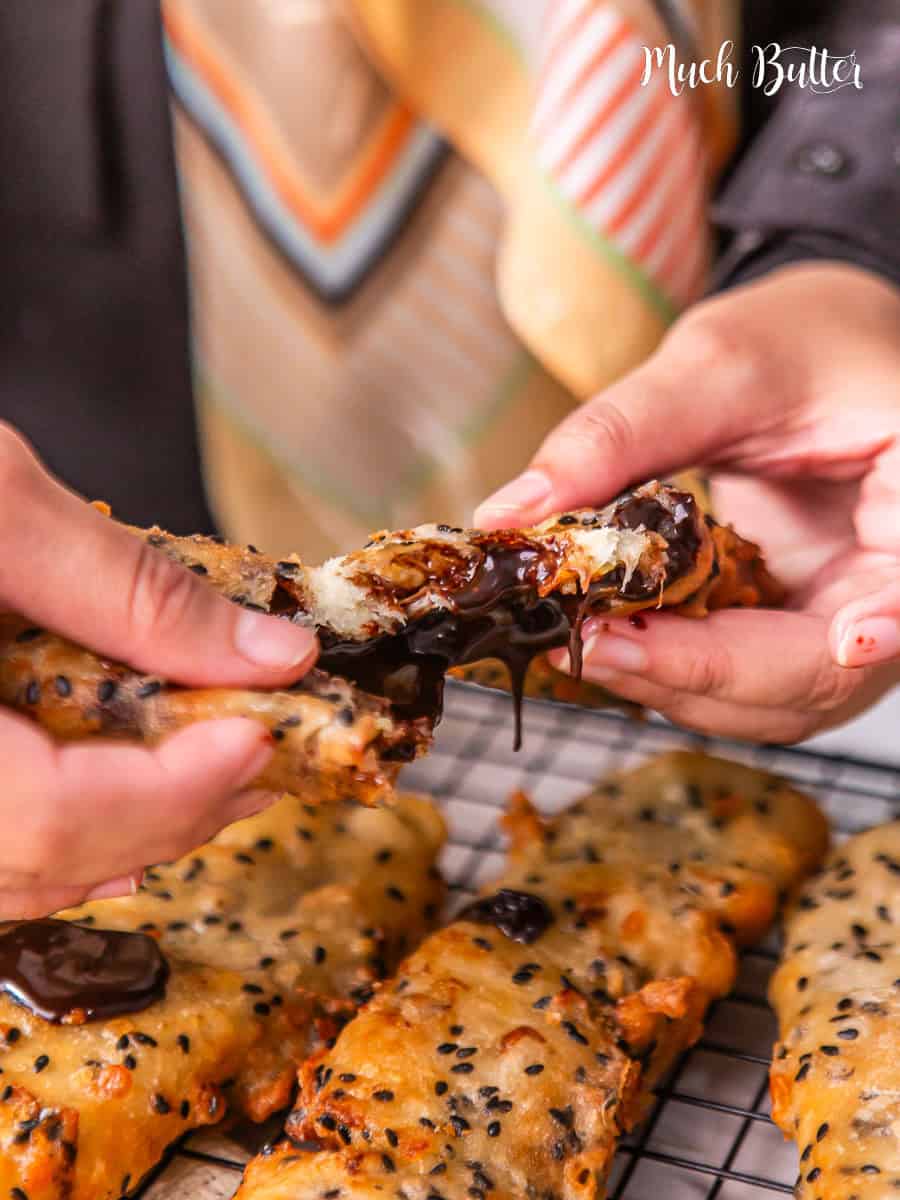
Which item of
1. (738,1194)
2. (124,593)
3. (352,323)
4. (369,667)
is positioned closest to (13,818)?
(124,593)

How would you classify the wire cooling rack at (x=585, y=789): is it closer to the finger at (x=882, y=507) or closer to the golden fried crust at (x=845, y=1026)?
the golden fried crust at (x=845, y=1026)

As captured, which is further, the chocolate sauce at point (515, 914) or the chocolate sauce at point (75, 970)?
the chocolate sauce at point (515, 914)

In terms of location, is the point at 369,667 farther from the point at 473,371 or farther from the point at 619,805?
the point at 473,371

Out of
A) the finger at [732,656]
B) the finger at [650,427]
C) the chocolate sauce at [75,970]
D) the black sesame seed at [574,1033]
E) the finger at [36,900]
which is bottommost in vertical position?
the chocolate sauce at [75,970]

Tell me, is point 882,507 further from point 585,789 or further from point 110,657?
point 110,657

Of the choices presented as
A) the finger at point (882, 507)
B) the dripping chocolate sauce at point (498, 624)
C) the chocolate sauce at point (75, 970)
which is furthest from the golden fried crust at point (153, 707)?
the finger at point (882, 507)

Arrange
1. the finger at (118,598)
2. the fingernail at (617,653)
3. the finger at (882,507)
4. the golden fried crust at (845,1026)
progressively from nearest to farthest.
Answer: the finger at (118,598)
the golden fried crust at (845,1026)
the fingernail at (617,653)
the finger at (882,507)

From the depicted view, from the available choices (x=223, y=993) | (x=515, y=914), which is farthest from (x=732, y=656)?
(x=223, y=993)
